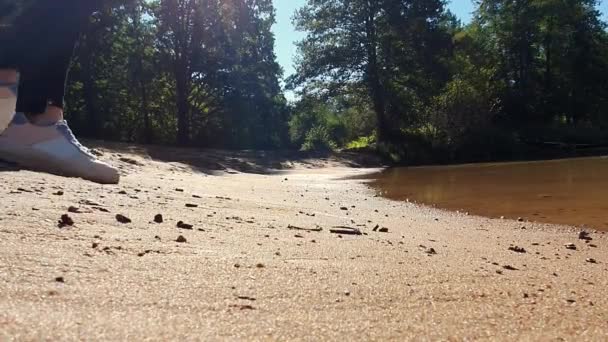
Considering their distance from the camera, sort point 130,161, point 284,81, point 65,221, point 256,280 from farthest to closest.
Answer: point 284,81
point 130,161
point 65,221
point 256,280

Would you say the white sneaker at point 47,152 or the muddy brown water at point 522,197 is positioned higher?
the white sneaker at point 47,152

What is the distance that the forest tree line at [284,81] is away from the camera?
19.0 m

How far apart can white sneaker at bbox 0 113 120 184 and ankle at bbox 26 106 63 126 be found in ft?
0.12

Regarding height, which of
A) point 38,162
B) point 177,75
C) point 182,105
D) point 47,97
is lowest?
point 38,162

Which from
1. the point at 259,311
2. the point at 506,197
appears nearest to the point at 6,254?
the point at 259,311

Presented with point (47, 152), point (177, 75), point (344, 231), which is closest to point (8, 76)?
point (47, 152)

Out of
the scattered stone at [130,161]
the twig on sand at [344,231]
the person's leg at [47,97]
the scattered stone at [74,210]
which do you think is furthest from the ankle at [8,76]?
the scattered stone at [130,161]

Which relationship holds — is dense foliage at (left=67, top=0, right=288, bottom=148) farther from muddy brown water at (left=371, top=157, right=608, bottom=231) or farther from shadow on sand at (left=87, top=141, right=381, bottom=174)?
muddy brown water at (left=371, top=157, right=608, bottom=231)

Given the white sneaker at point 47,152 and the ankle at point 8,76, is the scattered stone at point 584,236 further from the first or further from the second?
the ankle at point 8,76

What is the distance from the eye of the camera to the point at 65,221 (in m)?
2.37

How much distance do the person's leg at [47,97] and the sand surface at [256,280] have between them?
0.77 metres

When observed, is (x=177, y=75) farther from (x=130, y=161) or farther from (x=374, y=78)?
(x=130, y=161)

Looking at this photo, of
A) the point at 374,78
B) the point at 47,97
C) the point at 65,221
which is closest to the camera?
the point at 65,221

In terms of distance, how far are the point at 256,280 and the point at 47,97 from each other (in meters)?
3.14
